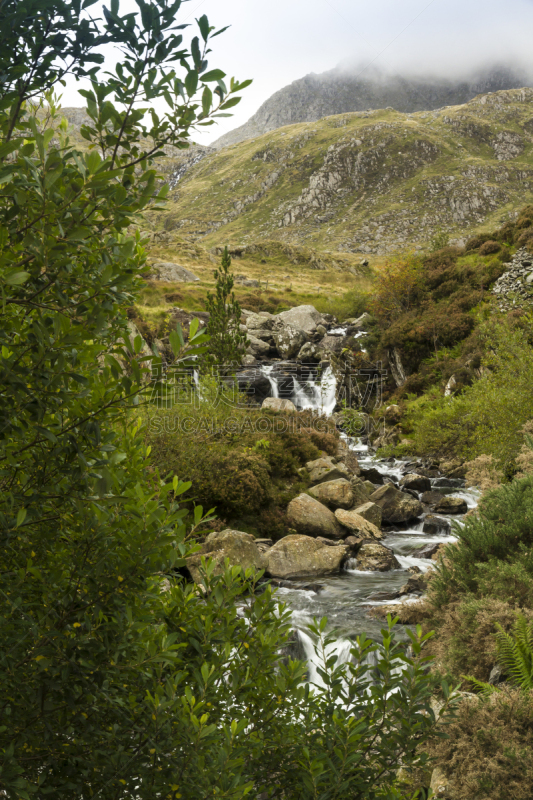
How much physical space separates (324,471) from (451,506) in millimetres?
3604

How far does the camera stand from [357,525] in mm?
10719

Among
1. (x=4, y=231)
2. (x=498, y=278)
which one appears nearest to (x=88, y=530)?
(x=4, y=231)

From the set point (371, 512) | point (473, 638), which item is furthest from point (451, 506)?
point (473, 638)

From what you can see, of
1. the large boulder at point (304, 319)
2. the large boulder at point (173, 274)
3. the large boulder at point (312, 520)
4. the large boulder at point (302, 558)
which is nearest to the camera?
the large boulder at point (302, 558)

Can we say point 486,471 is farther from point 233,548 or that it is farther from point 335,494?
point 233,548

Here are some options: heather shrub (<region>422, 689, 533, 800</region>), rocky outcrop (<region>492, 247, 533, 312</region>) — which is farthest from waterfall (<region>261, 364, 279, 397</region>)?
heather shrub (<region>422, 689, 533, 800</region>)

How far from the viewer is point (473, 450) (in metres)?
11.6

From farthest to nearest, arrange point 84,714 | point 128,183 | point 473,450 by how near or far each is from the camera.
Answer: point 473,450
point 128,183
point 84,714

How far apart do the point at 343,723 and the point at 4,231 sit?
2.01 metres

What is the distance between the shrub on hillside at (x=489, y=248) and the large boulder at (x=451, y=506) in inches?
699

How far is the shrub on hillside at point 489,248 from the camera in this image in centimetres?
2508

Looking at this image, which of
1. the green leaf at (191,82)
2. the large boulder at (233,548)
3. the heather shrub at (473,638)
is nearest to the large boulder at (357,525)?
the large boulder at (233,548)

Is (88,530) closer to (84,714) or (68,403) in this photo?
(68,403)

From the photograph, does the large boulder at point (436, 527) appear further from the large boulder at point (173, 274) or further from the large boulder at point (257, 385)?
the large boulder at point (173, 274)
